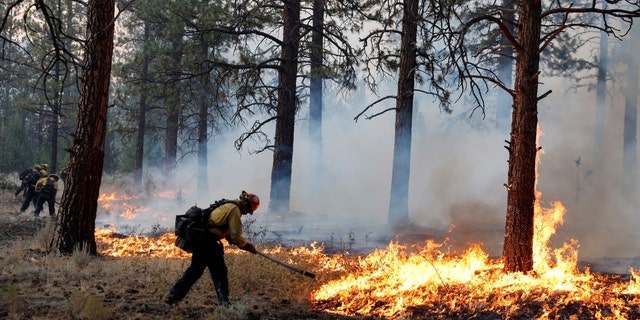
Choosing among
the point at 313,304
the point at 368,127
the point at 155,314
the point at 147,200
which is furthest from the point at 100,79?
the point at 368,127

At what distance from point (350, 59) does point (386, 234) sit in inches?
202

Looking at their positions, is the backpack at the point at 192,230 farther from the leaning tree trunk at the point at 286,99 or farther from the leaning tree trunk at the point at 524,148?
the leaning tree trunk at the point at 286,99

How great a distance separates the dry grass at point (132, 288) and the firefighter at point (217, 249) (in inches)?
8.2

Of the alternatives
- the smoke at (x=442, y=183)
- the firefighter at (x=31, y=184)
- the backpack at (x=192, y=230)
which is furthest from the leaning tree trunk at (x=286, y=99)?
the backpack at (x=192, y=230)

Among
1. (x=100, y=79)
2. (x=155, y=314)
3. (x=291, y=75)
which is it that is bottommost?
(x=155, y=314)

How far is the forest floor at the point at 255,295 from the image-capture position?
19.7 feet

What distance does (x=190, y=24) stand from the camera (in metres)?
14.1

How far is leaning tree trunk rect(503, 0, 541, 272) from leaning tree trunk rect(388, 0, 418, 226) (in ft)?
19.0

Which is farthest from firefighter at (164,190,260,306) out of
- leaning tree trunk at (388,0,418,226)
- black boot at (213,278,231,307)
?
leaning tree trunk at (388,0,418,226)

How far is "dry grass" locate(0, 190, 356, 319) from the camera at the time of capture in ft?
19.7

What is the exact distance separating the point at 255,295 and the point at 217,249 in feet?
3.88

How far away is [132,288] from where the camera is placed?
7.32m

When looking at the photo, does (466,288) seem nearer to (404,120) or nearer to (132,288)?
(132,288)

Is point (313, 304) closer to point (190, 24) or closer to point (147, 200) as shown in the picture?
point (190, 24)
